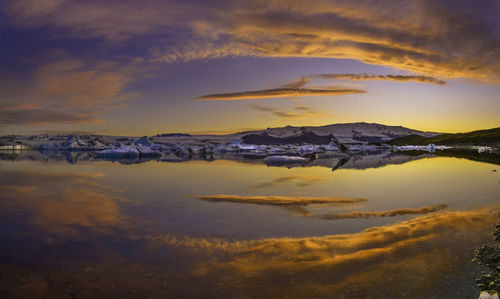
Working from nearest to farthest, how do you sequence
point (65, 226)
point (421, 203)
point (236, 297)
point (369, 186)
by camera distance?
1. point (236, 297)
2. point (65, 226)
3. point (421, 203)
4. point (369, 186)

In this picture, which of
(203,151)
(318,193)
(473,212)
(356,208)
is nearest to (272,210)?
(356,208)

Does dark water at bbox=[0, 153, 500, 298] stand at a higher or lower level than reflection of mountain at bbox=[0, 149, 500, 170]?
lower

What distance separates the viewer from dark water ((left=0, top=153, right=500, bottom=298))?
11.8ft

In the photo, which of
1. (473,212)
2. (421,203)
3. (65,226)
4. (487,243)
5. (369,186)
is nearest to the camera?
(487,243)

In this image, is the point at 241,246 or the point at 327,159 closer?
the point at 241,246

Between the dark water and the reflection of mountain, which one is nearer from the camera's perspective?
the dark water

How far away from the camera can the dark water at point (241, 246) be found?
3596 millimetres

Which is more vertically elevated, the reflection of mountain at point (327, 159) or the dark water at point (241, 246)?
the reflection of mountain at point (327, 159)

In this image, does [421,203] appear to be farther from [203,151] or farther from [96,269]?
[203,151]

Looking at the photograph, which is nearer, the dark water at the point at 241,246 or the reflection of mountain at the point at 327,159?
the dark water at the point at 241,246

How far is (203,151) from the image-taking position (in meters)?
44.3

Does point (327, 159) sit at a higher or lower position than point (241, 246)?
higher

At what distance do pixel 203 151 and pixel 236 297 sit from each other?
41454 mm

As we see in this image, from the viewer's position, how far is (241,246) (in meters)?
4.93
